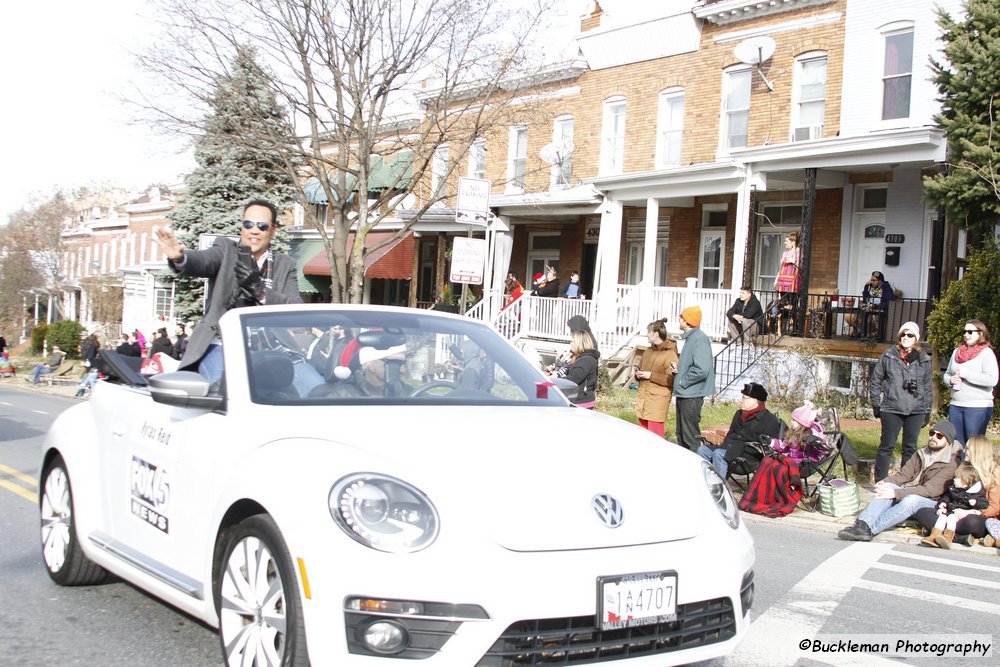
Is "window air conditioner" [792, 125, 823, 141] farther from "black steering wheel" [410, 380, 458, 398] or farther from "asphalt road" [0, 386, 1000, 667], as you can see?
"black steering wheel" [410, 380, 458, 398]

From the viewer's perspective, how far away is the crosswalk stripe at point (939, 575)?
703 cm

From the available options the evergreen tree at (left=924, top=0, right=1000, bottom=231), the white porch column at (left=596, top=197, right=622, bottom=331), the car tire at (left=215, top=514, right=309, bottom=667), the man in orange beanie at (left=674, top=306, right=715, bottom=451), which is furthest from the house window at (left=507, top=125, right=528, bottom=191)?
the car tire at (left=215, top=514, right=309, bottom=667)

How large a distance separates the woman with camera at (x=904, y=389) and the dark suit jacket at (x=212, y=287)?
7.17m

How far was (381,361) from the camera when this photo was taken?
4.63 meters

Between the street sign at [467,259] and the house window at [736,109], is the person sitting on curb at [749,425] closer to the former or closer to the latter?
the street sign at [467,259]

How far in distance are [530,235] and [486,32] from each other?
7700mm

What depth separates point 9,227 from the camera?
61.9 metres

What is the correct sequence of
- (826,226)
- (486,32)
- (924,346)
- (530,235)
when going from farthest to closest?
(530,235) < (486,32) < (826,226) < (924,346)

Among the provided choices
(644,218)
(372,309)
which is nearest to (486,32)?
(644,218)

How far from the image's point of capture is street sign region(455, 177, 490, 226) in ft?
47.3

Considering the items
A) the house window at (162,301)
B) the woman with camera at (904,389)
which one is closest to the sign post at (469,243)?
the woman with camera at (904,389)

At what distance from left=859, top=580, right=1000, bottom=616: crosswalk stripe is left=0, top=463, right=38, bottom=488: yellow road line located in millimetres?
7482

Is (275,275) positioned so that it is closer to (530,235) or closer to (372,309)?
(372,309)

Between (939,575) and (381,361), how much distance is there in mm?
4993
